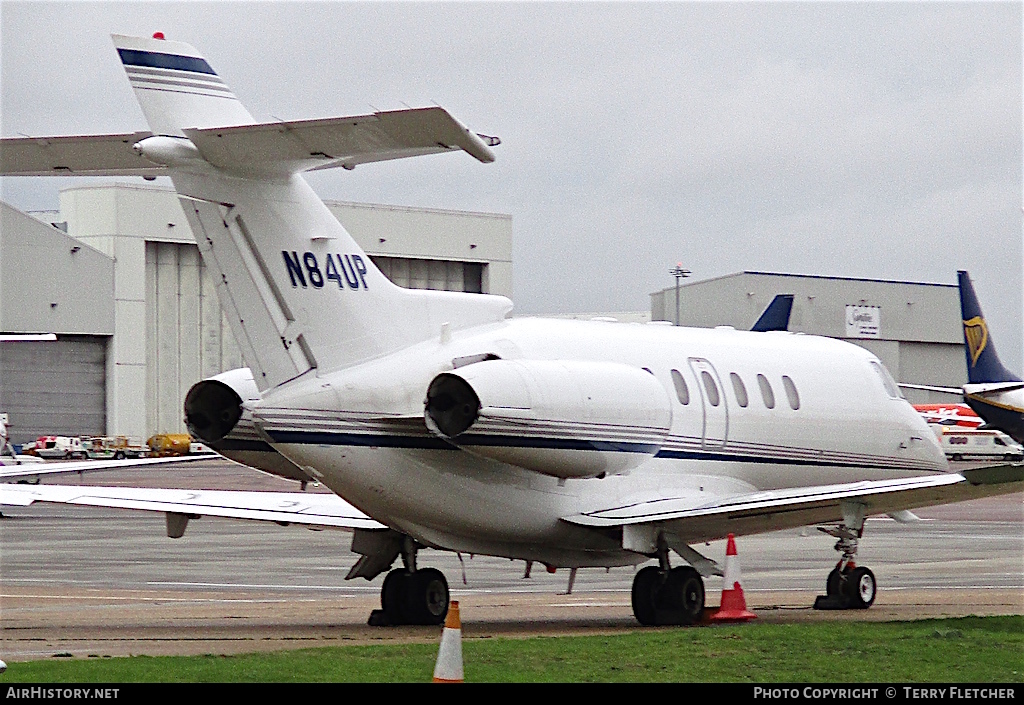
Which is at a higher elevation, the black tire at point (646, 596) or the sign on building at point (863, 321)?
the sign on building at point (863, 321)

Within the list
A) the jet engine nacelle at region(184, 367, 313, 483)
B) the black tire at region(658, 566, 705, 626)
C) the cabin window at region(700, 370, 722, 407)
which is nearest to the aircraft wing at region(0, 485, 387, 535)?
the jet engine nacelle at region(184, 367, 313, 483)

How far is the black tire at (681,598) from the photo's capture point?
54.5 feet

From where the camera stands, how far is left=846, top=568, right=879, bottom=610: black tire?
738 inches

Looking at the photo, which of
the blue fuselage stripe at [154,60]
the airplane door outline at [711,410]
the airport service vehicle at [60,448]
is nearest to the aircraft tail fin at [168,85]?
the blue fuselage stripe at [154,60]

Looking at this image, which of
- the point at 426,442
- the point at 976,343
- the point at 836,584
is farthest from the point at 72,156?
the point at 976,343

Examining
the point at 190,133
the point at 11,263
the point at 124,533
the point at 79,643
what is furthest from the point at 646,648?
the point at 11,263

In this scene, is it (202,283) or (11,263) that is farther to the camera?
(202,283)

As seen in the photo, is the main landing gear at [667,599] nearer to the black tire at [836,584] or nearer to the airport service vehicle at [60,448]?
the black tire at [836,584]

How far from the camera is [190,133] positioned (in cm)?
1447

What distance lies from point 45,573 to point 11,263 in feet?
152

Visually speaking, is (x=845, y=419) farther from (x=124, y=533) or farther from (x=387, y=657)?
(x=124, y=533)

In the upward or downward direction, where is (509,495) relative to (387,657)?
upward

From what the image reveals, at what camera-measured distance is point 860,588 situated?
18.8m

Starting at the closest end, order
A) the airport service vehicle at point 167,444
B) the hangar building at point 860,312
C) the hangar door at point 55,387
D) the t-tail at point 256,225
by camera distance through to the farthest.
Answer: the t-tail at point 256,225, the hangar door at point 55,387, the airport service vehicle at point 167,444, the hangar building at point 860,312
